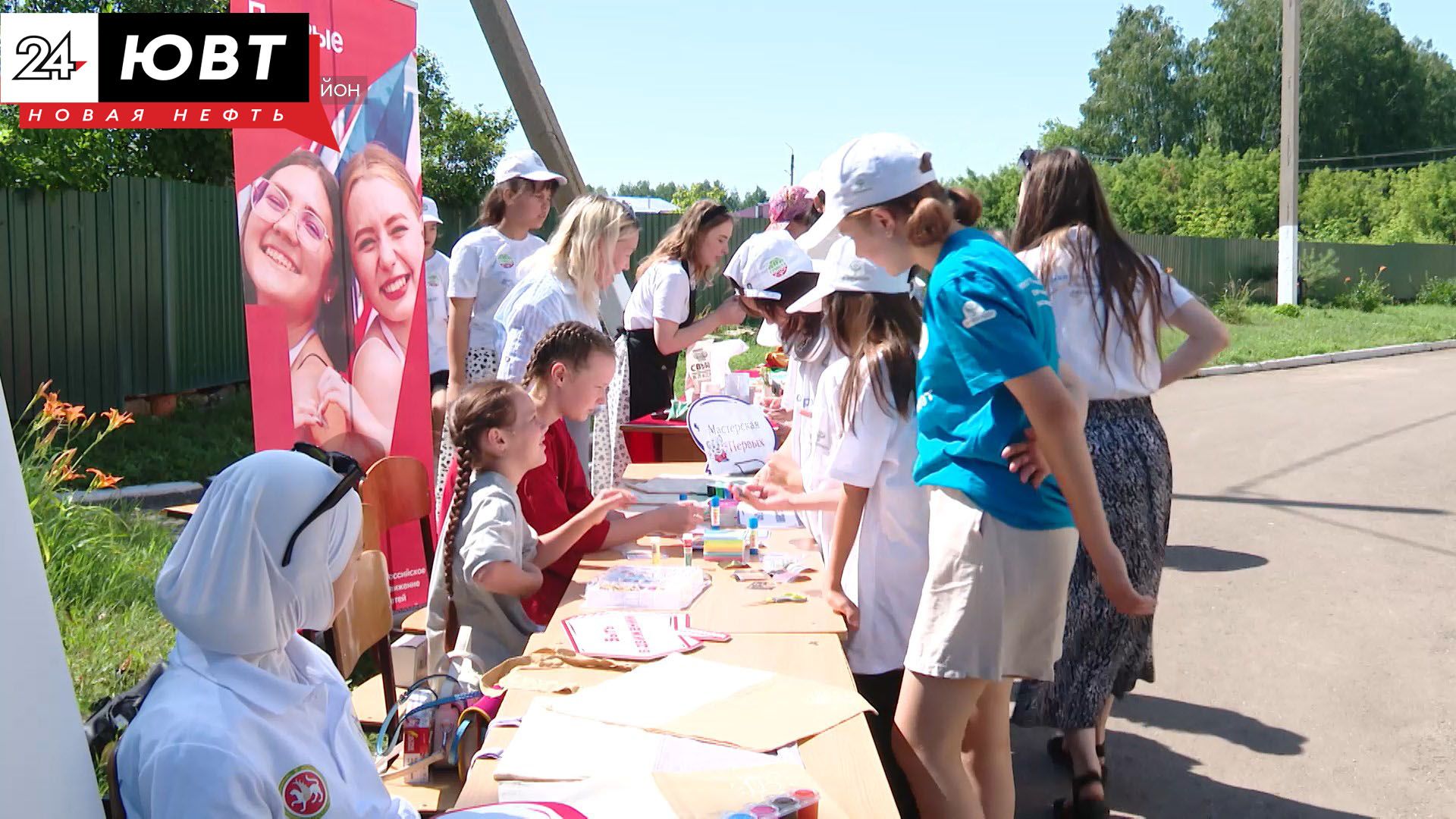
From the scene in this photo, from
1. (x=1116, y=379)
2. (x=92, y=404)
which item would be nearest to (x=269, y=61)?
(x=1116, y=379)

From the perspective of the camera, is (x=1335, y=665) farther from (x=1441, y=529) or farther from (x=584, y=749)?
(x=584, y=749)

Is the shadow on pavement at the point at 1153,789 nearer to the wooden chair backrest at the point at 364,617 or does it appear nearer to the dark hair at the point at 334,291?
the wooden chair backrest at the point at 364,617

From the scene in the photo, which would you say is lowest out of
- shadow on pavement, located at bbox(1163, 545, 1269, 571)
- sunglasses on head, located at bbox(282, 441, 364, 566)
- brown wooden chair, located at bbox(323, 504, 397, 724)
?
shadow on pavement, located at bbox(1163, 545, 1269, 571)

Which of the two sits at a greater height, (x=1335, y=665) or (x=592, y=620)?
(x=592, y=620)

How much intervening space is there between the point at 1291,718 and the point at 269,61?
15.2 feet

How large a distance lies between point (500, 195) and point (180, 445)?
15.8 ft

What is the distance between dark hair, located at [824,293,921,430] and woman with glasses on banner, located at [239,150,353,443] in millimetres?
2288

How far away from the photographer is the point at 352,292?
186 inches

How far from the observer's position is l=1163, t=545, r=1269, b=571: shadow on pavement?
21.9 ft

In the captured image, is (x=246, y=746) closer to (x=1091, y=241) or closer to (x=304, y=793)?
(x=304, y=793)

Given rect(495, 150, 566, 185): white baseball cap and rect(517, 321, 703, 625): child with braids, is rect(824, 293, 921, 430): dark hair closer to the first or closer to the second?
rect(517, 321, 703, 625): child with braids

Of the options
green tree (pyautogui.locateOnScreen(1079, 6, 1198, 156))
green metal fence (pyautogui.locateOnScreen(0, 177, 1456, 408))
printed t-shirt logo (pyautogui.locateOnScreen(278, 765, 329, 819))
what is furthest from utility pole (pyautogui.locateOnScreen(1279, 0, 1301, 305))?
green tree (pyautogui.locateOnScreen(1079, 6, 1198, 156))

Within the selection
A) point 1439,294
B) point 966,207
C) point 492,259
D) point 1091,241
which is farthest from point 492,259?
point 1439,294

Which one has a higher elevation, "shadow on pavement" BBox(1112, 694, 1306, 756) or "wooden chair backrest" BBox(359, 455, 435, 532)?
"wooden chair backrest" BBox(359, 455, 435, 532)
